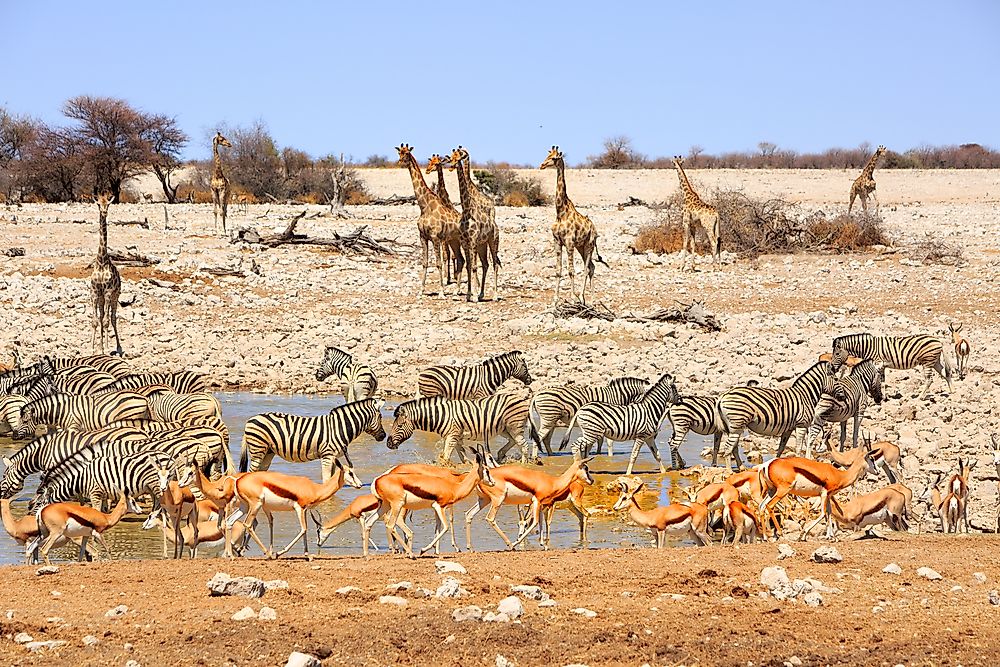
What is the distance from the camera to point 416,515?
372 inches

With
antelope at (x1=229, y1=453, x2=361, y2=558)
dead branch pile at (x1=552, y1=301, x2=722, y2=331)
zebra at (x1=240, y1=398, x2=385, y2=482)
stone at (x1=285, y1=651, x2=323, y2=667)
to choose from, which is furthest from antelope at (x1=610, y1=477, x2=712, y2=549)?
dead branch pile at (x1=552, y1=301, x2=722, y2=331)

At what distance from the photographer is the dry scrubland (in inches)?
212

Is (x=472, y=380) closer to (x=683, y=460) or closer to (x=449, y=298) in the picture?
(x=683, y=460)

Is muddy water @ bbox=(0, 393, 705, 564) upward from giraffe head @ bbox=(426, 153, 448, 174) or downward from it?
downward

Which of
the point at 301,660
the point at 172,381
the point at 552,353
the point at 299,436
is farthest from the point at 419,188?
the point at 301,660

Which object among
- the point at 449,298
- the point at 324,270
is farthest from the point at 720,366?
the point at 324,270

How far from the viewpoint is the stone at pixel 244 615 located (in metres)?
5.57

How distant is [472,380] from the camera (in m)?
12.6

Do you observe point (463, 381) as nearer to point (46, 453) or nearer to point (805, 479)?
point (46, 453)

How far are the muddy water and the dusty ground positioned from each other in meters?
1.46

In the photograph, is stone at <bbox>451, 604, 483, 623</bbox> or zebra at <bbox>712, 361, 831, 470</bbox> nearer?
stone at <bbox>451, 604, 483, 623</bbox>

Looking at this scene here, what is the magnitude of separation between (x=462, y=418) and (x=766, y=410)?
2.53 metres

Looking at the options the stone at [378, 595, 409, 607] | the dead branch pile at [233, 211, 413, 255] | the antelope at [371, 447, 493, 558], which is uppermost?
the dead branch pile at [233, 211, 413, 255]

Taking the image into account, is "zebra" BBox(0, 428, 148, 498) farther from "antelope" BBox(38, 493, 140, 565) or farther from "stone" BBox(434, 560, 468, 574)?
"stone" BBox(434, 560, 468, 574)
